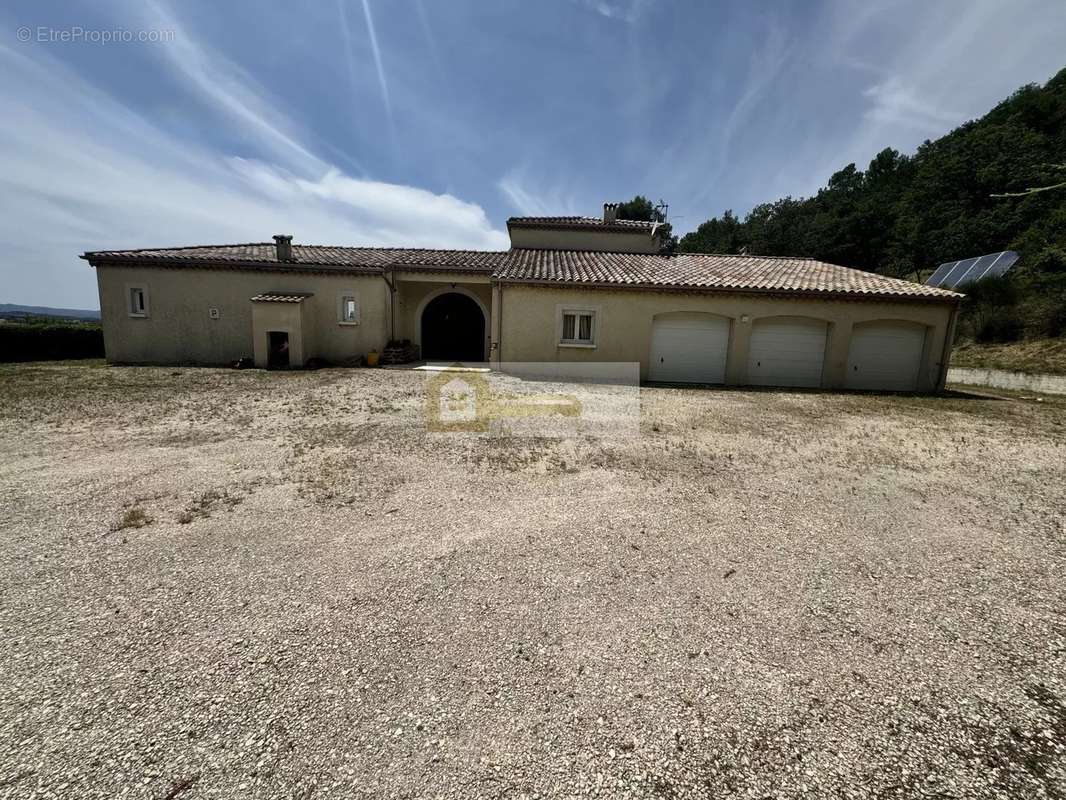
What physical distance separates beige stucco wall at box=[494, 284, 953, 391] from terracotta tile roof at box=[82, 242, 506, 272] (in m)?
3.94

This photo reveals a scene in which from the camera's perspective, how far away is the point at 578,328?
14.6m

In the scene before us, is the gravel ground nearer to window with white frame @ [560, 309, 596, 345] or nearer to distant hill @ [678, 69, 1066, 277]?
window with white frame @ [560, 309, 596, 345]

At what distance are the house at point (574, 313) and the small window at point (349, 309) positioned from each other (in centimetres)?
4

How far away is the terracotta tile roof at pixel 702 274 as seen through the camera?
1351 cm

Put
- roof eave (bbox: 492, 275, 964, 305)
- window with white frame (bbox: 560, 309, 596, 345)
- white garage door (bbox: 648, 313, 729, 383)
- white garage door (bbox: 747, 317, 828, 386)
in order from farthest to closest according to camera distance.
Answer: window with white frame (bbox: 560, 309, 596, 345) < white garage door (bbox: 648, 313, 729, 383) < white garage door (bbox: 747, 317, 828, 386) < roof eave (bbox: 492, 275, 964, 305)

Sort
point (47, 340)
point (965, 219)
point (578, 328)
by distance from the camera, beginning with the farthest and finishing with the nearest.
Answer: point (965, 219)
point (47, 340)
point (578, 328)

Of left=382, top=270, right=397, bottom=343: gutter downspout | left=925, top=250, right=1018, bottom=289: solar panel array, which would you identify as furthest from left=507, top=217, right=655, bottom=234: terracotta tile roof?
left=925, top=250, right=1018, bottom=289: solar panel array

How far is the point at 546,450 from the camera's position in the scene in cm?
630

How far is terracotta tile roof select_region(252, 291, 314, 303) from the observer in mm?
14484

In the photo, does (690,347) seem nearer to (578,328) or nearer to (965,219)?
(578,328)

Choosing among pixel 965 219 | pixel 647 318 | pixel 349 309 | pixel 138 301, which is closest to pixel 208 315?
pixel 138 301

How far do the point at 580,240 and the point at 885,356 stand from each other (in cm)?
1293

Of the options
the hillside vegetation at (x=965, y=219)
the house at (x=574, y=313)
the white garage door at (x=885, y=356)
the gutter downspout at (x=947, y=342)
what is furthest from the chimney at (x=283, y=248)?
the hillside vegetation at (x=965, y=219)

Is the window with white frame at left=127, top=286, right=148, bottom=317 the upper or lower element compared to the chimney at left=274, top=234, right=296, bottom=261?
lower
